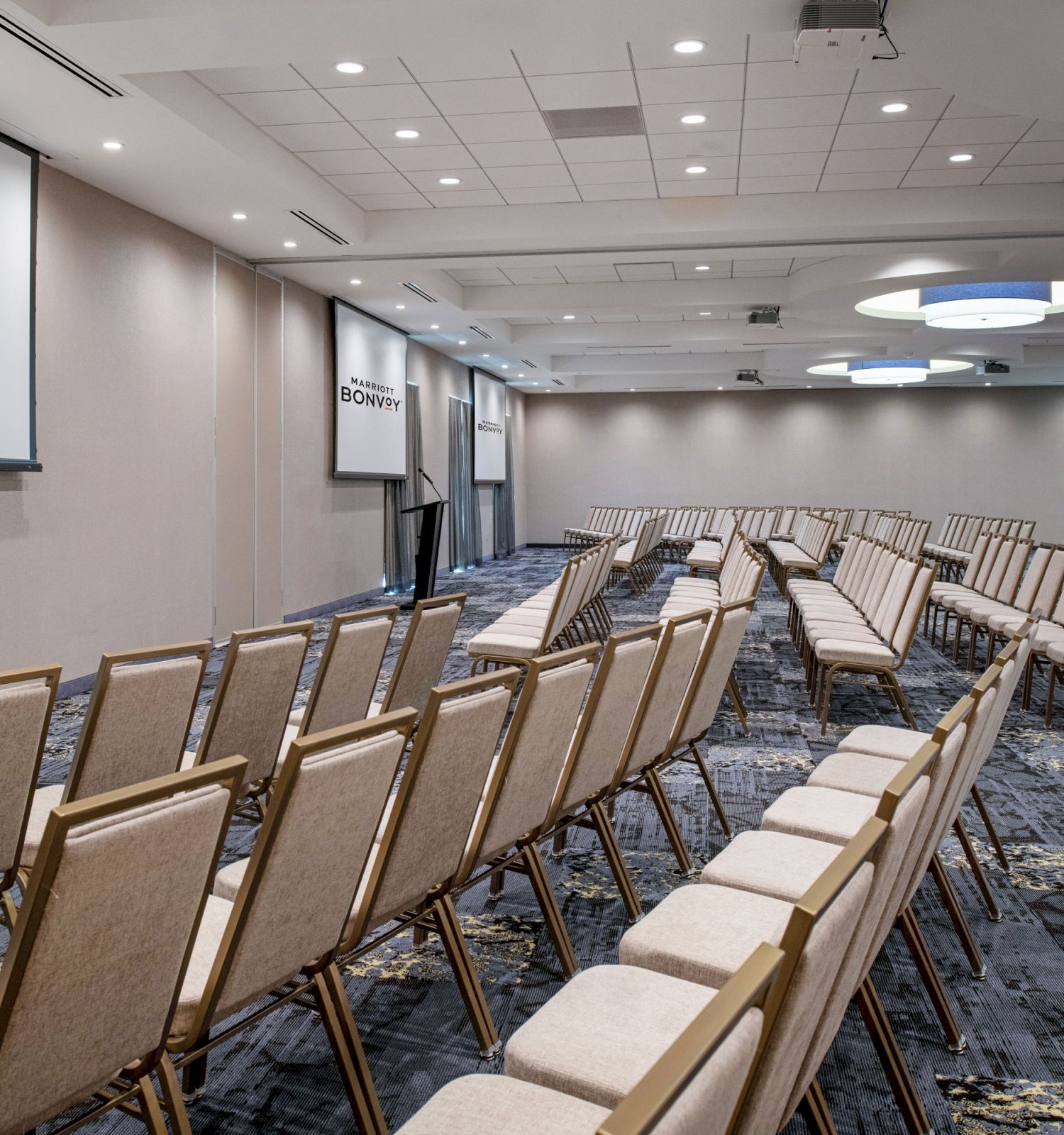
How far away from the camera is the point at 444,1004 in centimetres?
255

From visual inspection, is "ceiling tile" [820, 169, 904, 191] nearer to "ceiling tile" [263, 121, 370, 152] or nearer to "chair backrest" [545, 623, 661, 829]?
"ceiling tile" [263, 121, 370, 152]

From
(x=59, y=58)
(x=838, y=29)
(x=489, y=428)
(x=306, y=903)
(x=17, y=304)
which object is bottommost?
(x=306, y=903)

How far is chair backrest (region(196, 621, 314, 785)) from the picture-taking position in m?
2.90

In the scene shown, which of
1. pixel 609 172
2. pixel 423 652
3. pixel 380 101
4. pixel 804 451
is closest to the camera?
pixel 423 652

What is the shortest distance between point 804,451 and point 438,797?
2055 cm

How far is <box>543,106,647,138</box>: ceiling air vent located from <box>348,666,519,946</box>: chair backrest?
494 centimetres

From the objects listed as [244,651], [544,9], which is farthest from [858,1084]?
[544,9]

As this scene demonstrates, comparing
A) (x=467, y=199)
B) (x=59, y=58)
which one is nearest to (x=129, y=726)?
(x=59, y=58)

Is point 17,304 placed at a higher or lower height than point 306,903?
higher

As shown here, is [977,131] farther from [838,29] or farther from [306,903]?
[306,903]

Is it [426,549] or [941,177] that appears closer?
[941,177]

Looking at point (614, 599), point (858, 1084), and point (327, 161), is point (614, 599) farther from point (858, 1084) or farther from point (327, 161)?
point (858, 1084)

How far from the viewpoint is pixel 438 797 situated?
2102mm

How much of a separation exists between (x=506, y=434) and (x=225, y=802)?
61.4 ft
